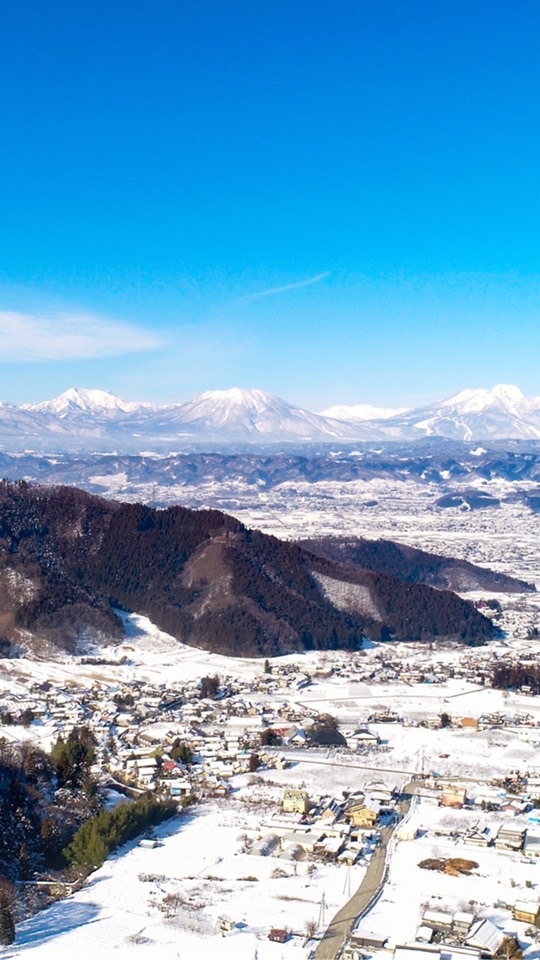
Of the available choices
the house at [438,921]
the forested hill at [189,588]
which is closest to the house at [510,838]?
the house at [438,921]

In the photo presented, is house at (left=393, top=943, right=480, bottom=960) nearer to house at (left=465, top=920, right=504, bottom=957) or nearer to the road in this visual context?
house at (left=465, top=920, right=504, bottom=957)

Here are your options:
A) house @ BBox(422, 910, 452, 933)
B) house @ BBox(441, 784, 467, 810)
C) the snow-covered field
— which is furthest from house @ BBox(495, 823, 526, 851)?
house @ BBox(422, 910, 452, 933)

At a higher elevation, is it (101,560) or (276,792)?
(101,560)

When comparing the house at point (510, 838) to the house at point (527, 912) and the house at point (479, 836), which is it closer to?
the house at point (479, 836)

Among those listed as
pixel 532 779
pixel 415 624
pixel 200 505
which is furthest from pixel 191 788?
pixel 200 505

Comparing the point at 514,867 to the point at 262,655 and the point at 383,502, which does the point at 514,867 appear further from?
the point at 383,502

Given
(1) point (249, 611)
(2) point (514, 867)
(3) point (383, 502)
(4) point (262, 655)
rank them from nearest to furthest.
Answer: (2) point (514, 867), (4) point (262, 655), (1) point (249, 611), (3) point (383, 502)
